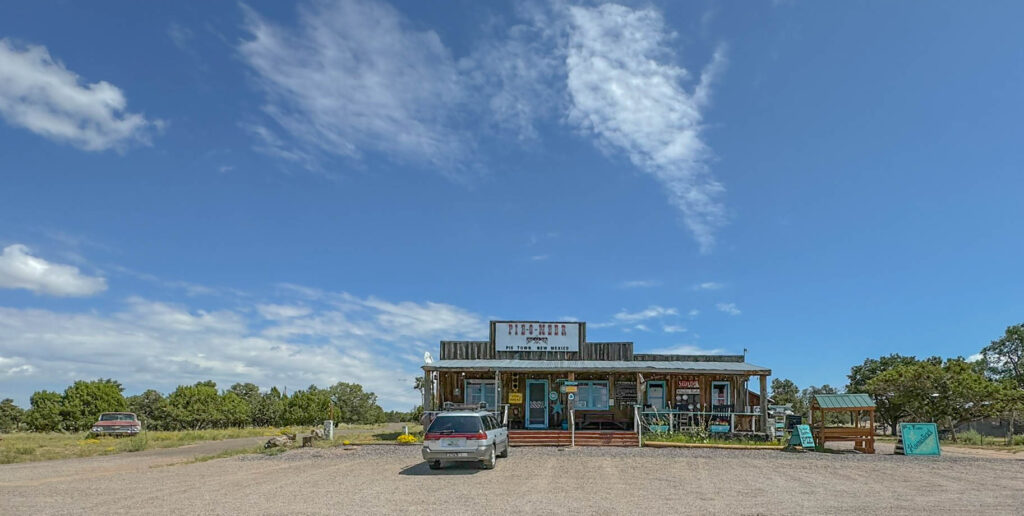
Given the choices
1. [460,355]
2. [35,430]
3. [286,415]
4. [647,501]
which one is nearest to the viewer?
[647,501]

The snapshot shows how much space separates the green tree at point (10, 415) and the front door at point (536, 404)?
2190 inches

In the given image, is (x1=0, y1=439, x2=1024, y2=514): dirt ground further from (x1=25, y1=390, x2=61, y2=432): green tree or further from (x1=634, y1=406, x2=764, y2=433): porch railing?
(x1=25, y1=390, x2=61, y2=432): green tree

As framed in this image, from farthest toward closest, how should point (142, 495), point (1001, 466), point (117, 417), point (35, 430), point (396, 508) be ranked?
point (35, 430) < point (117, 417) < point (1001, 466) < point (142, 495) < point (396, 508)

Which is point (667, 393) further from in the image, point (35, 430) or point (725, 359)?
point (35, 430)

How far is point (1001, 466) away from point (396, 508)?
17.1m

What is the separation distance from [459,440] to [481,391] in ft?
45.7

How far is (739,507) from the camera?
37.0 ft

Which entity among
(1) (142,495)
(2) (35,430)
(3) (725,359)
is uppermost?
(3) (725,359)

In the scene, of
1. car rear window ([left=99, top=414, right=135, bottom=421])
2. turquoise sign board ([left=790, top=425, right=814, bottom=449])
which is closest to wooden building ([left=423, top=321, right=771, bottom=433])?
turquoise sign board ([left=790, top=425, right=814, bottom=449])

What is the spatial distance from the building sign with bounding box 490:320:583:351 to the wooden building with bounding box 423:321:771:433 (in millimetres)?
45

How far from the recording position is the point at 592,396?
97.7ft

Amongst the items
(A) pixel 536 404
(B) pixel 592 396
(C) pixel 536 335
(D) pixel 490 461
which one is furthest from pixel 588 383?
(D) pixel 490 461

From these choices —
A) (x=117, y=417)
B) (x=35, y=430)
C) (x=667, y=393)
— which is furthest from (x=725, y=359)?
(x=35, y=430)

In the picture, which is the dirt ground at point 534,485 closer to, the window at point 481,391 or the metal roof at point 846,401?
A: the metal roof at point 846,401
